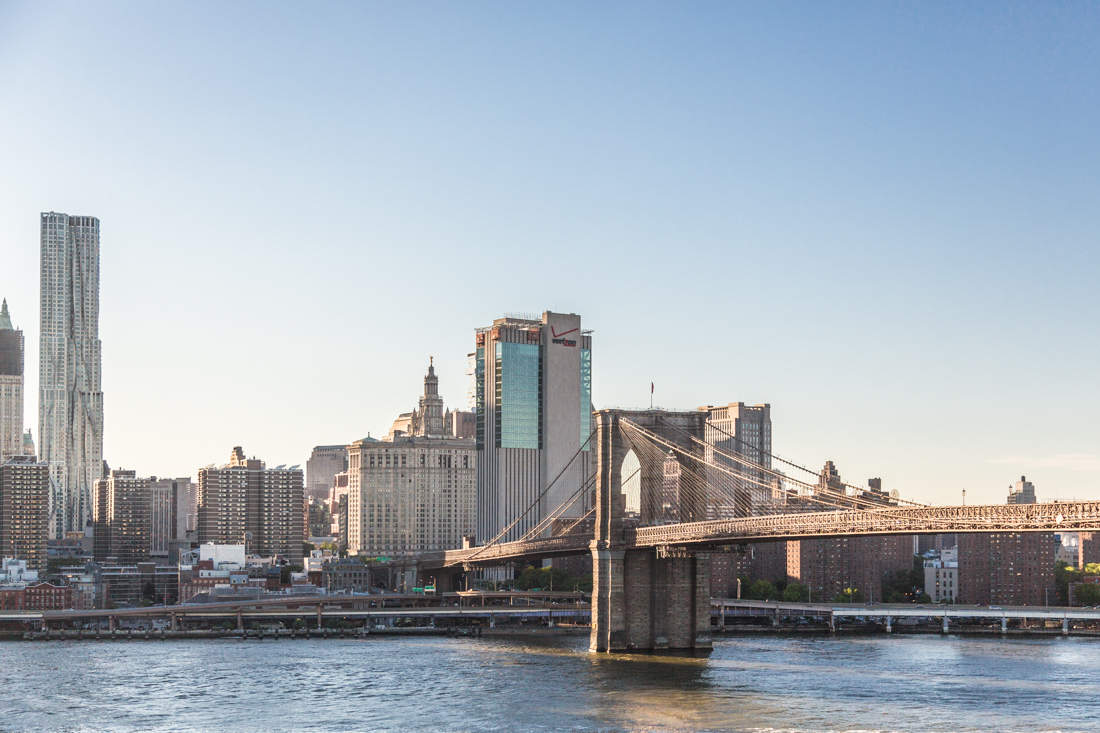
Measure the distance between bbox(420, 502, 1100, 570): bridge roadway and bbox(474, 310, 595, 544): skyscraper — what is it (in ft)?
286

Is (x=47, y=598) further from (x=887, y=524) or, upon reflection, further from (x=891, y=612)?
(x=887, y=524)

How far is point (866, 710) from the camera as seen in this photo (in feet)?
164

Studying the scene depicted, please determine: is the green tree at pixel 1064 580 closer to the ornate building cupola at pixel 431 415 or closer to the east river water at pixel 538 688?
the east river water at pixel 538 688

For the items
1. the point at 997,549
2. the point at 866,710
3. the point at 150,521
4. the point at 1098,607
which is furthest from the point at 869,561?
the point at 150,521

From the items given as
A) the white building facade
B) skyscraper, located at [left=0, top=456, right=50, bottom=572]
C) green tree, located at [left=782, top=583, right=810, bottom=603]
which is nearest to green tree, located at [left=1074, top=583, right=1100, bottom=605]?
green tree, located at [left=782, top=583, right=810, bottom=603]

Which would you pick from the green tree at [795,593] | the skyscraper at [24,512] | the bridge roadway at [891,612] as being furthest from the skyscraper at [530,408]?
the bridge roadway at [891,612]

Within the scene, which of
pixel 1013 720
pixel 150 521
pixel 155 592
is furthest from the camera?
pixel 150 521

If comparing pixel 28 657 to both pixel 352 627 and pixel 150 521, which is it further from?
pixel 150 521

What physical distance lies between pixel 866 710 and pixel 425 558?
93.5 metres

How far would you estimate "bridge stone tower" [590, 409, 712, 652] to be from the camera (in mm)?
70812

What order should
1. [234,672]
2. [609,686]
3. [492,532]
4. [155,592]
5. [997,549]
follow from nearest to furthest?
[609,686]
[234,672]
[997,549]
[155,592]
[492,532]

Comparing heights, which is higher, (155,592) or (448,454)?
(448,454)

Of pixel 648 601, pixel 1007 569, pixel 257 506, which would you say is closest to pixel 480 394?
pixel 257 506

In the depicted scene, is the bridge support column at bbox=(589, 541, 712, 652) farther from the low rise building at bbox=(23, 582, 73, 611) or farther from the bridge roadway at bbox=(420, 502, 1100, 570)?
the low rise building at bbox=(23, 582, 73, 611)
